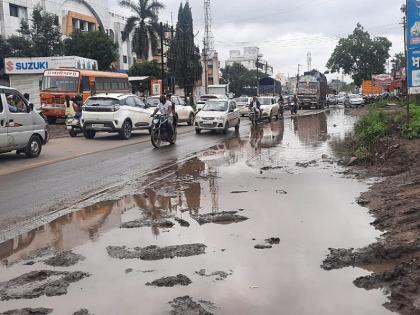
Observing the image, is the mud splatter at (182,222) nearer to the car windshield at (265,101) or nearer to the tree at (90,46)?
the car windshield at (265,101)

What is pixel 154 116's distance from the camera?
57.0 feet

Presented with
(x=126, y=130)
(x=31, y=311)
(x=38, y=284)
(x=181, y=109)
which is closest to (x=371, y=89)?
(x=181, y=109)

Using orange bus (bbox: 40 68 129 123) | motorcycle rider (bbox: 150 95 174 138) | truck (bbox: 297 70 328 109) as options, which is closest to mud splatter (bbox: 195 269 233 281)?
motorcycle rider (bbox: 150 95 174 138)

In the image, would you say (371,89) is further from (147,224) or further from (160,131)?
(147,224)

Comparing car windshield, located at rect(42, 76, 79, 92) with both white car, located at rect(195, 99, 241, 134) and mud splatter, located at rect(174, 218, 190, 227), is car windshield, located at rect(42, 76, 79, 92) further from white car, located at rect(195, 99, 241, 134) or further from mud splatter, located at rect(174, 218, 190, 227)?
mud splatter, located at rect(174, 218, 190, 227)

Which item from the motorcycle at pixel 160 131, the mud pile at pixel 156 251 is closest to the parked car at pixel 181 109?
the motorcycle at pixel 160 131

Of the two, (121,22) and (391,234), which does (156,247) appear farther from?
(121,22)

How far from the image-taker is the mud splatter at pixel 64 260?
5406 millimetres

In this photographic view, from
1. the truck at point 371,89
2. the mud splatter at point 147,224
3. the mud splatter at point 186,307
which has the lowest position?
the mud splatter at point 186,307

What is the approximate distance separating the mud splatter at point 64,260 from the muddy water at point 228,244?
4.1 inches

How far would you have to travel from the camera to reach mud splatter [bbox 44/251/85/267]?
17.7 ft

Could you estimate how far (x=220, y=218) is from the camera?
7262mm

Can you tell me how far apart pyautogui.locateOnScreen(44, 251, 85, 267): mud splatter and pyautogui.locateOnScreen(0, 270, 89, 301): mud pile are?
24 cm

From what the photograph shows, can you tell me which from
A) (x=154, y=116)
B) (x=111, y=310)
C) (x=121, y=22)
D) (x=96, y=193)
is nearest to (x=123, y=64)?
(x=121, y=22)
